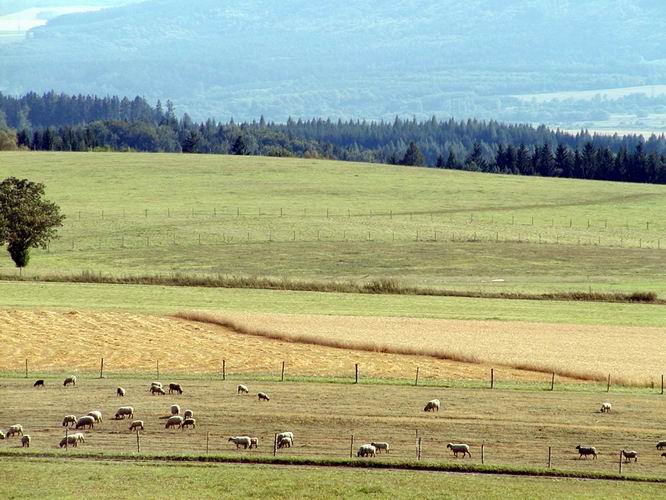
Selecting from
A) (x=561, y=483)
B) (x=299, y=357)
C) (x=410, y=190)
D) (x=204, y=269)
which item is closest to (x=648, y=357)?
(x=299, y=357)

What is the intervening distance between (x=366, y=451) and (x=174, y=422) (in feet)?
24.2

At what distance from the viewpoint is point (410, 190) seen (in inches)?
6107

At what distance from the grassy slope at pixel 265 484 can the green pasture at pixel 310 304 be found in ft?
108

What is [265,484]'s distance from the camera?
38.1 metres

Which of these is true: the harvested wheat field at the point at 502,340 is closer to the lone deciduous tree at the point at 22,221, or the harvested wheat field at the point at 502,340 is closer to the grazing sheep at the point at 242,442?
the grazing sheep at the point at 242,442

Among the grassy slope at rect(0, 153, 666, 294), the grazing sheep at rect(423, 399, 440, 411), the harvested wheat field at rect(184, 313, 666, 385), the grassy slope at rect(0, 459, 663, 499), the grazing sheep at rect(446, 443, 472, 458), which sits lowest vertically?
the grassy slope at rect(0, 459, 663, 499)

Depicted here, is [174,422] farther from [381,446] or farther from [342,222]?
[342,222]

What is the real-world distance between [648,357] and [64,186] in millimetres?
99262

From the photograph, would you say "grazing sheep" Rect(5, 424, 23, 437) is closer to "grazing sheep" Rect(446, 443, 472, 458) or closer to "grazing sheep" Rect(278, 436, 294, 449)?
"grazing sheep" Rect(278, 436, 294, 449)

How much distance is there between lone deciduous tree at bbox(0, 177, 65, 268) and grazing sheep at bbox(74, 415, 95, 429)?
158 ft

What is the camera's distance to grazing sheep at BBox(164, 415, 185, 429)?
44625 millimetres

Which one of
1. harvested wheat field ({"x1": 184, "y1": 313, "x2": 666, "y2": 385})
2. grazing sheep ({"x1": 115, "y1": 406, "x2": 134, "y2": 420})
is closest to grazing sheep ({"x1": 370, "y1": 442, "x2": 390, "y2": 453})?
grazing sheep ({"x1": 115, "y1": 406, "x2": 134, "y2": 420})

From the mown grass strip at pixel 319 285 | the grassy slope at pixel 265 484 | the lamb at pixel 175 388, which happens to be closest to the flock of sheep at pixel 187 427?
the lamb at pixel 175 388

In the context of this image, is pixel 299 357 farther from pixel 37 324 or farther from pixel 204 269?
pixel 204 269
